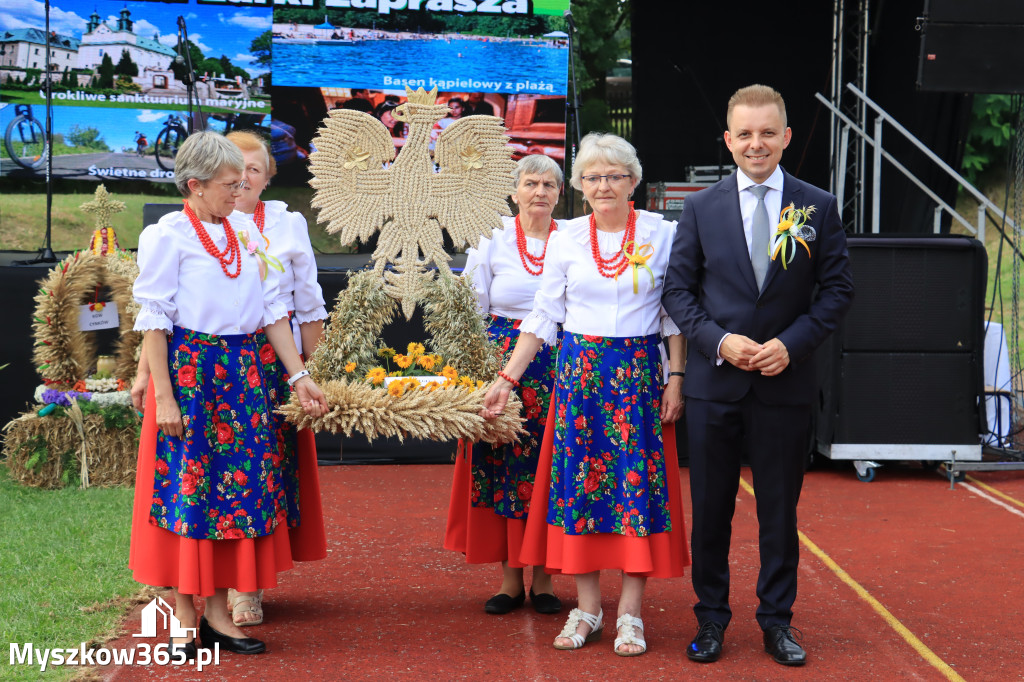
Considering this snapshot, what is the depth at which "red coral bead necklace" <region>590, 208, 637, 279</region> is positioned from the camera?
3234 millimetres

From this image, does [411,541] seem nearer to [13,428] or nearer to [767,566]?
[767,566]

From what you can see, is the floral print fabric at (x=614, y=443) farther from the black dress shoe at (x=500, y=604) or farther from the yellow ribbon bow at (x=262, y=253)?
the yellow ribbon bow at (x=262, y=253)

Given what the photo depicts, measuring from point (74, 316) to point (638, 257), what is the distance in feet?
12.5

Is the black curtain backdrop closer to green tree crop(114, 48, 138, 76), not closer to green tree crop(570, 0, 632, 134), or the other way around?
green tree crop(570, 0, 632, 134)

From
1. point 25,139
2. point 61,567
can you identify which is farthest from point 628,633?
point 25,139

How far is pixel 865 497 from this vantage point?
18.3 feet

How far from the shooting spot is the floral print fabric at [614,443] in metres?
3.20

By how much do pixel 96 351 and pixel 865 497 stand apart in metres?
4.66

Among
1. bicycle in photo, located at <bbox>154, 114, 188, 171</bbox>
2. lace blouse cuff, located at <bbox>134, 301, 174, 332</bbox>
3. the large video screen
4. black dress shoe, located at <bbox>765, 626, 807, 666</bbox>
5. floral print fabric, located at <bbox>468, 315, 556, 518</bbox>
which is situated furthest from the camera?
bicycle in photo, located at <bbox>154, 114, 188, 171</bbox>

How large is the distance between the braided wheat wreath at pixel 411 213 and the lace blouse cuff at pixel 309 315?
0.65 ft

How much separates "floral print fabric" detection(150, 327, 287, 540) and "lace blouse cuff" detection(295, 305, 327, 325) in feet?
1.63

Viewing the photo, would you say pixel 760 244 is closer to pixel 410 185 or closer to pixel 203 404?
pixel 410 185

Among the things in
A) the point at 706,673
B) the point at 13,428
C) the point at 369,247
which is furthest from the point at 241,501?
the point at 369,247

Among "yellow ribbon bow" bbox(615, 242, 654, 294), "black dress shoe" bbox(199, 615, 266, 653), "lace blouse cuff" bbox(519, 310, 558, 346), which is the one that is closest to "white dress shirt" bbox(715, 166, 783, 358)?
"yellow ribbon bow" bbox(615, 242, 654, 294)
